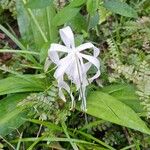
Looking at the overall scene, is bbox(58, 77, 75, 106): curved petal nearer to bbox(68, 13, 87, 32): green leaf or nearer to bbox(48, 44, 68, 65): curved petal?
bbox(48, 44, 68, 65): curved petal

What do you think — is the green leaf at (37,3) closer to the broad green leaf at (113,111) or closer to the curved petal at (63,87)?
the curved petal at (63,87)

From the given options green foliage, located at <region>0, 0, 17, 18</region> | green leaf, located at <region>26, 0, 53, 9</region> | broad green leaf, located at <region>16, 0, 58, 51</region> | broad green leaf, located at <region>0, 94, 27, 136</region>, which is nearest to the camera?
green leaf, located at <region>26, 0, 53, 9</region>

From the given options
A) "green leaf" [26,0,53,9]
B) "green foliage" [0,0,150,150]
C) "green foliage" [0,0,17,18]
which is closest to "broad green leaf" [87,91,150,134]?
"green foliage" [0,0,150,150]

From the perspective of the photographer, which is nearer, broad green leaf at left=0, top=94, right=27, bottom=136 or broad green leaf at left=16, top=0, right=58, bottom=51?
broad green leaf at left=0, top=94, right=27, bottom=136

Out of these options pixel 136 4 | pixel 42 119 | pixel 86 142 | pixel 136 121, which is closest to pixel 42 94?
pixel 42 119

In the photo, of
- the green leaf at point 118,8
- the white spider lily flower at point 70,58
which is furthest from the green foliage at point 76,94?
the white spider lily flower at point 70,58

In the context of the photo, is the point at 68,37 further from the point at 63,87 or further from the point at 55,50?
the point at 63,87

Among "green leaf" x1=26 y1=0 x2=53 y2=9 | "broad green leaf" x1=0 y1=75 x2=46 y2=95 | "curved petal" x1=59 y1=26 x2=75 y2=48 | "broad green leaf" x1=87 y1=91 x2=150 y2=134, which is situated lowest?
"broad green leaf" x1=87 y1=91 x2=150 y2=134

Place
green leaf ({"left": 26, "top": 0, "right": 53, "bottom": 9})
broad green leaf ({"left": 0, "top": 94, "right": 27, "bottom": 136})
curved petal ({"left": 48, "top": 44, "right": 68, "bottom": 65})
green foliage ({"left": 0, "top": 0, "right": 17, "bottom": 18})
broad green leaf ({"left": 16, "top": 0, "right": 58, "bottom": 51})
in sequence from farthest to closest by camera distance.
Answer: green foliage ({"left": 0, "top": 0, "right": 17, "bottom": 18}), broad green leaf ({"left": 16, "top": 0, "right": 58, "bottom": 51}), broad green leaf ({"left": 0, "top": 94, "right": 27, "bottom": 136}), green leaf ({"left": 26, "top": 0, "right": 53, "bottom": 9}), curved petal ({"left": 48, "top": 44, "right": 68, "bottom": 65})

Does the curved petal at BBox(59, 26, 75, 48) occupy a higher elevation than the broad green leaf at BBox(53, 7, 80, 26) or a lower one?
lower
